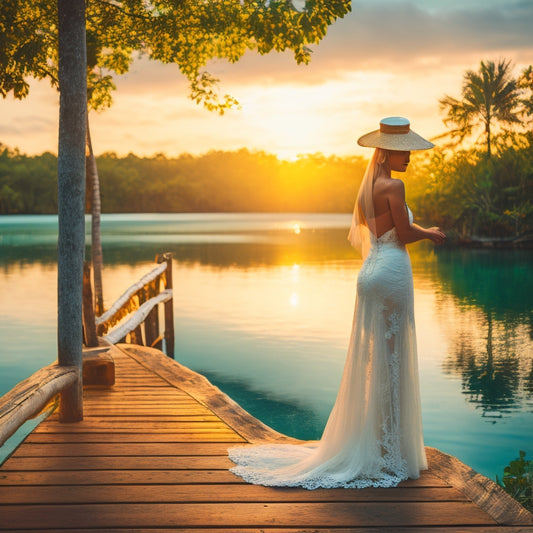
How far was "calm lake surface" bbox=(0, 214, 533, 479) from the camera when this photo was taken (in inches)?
413

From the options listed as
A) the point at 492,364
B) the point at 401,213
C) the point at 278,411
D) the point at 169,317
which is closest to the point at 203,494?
the point at 401,213

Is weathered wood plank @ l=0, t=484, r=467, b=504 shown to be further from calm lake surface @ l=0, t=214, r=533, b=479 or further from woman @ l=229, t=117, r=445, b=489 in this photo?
calm lake surface @ l=0, t=214, r=533, b=479

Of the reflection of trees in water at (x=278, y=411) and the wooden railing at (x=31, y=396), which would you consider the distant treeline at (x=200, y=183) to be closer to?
the reflection of trees in water at (x=278, y=411)

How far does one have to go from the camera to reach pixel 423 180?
52562mm

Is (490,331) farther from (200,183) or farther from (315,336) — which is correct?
(200,183)

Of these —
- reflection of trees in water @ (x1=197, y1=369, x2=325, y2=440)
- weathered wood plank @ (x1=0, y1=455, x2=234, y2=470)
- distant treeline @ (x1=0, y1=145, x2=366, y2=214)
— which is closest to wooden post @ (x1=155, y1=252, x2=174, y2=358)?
reflection of trees in water @ (x1=197, y1=369, x2=325, y2=440)

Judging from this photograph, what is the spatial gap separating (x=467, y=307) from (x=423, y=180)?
3285cm

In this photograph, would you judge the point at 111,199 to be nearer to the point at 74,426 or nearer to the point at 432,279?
the point at 432,279

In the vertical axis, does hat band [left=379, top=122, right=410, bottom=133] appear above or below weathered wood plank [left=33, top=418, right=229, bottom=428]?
above

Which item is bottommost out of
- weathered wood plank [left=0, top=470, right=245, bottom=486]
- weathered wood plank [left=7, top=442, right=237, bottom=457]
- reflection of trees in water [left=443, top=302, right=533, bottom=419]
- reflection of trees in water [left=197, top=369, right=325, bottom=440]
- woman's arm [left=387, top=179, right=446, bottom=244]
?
reflection of trees in water [left=197, top=369, right=325, bottom=440]

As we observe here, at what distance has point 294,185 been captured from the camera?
160625 mm

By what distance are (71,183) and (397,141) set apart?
2562 mm

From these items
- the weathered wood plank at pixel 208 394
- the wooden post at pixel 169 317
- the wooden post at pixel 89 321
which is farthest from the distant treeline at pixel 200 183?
the wooden post at pixel 89 321

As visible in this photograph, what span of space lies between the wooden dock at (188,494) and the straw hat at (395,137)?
2014 mm
